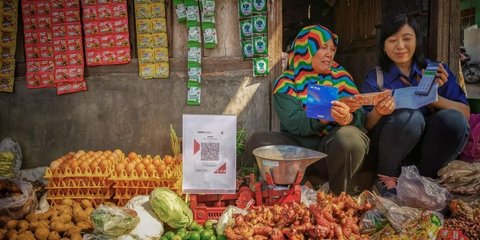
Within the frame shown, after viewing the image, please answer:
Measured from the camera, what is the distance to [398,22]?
3725 mm

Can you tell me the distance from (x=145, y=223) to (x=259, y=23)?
2377 mm

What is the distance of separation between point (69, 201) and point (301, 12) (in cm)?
692

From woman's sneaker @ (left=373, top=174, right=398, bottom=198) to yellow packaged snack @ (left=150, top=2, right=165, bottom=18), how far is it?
2.79 m

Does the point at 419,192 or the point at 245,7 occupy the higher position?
the point at 245,7

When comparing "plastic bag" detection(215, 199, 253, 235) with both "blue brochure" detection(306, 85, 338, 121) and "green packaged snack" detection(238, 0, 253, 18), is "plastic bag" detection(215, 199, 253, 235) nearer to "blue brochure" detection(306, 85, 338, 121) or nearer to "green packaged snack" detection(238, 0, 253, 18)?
"blue brochure" detection(306, 85, 338, 121)

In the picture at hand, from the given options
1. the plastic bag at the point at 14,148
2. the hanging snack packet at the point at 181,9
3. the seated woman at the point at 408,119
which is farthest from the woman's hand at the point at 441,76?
the plastic bag at the point at 14,148

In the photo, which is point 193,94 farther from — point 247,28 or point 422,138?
point 422,138

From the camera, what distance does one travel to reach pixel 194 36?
14.8 feet

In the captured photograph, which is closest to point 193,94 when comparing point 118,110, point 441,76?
point 118,110

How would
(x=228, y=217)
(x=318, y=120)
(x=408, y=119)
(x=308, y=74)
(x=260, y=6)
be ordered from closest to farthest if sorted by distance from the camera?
(x=228, y=217)
(x=408, y=119)
(x=318, y=120)
(x=308, y=74)
(x=260, y=6)

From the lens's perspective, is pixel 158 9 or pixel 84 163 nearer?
pixel 84 163

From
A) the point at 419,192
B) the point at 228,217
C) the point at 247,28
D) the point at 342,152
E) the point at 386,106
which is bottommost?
the point at 228,217

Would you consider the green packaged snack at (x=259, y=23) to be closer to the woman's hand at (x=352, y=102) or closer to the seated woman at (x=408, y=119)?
the seated woman at (x=408, y=119)

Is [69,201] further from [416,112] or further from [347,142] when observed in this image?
[416,112]
